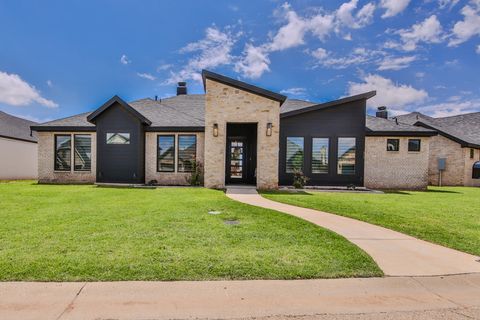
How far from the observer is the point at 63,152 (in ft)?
47.9

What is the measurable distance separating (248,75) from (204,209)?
16.3 metres

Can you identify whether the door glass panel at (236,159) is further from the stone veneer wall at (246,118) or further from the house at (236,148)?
the stone veneer wall at (246,118)

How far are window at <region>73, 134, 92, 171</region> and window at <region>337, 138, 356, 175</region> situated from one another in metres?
13.9

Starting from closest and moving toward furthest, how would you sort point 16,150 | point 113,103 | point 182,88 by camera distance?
1. point 113,103
2. point 16,150
3. point 182,88

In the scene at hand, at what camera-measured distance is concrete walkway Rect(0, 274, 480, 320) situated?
2508mm

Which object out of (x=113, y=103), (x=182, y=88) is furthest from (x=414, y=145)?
(x=182, y=88)

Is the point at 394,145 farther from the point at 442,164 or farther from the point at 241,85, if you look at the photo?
the point at 241,85

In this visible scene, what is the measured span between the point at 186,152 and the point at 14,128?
17.4 m

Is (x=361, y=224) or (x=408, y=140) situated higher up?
(x=408, y=140)

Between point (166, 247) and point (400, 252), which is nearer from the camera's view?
point (166, 247)

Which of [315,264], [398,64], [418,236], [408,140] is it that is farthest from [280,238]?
[398,64]

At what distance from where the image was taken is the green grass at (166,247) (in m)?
3.28

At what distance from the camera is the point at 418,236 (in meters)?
5.15

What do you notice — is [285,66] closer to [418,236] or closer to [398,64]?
[398,64]
